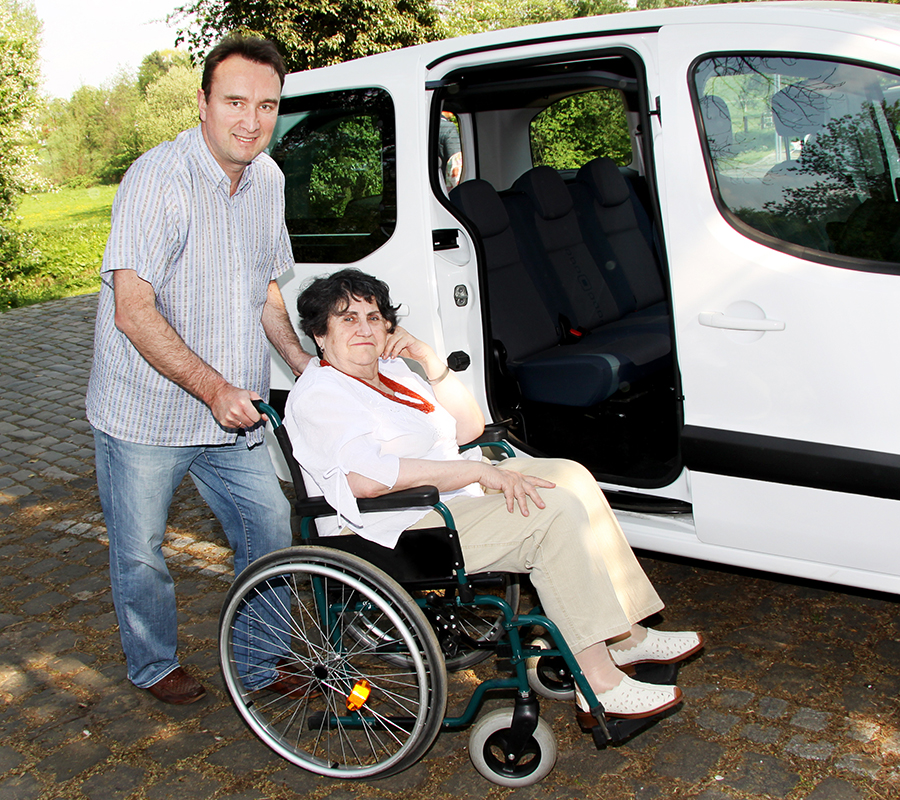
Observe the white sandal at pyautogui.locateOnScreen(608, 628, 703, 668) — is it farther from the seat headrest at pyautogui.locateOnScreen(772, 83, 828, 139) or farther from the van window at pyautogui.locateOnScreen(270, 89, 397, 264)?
the van window at pyautogui.locateOnScreen(270, 89, 397, 264)

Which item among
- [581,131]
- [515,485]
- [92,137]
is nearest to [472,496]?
[515,485]

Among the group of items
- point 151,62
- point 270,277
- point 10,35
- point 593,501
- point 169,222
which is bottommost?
point 593,501

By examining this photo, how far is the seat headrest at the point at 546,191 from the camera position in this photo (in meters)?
4.82

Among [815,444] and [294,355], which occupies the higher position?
[294,355]

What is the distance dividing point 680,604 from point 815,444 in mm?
1155

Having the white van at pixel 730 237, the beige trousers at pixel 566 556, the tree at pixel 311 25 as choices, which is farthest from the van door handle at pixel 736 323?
the tree at pixel 311 25

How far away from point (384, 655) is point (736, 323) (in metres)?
1.38

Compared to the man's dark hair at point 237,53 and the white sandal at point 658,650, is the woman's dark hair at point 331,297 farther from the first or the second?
the white sandal at point 658,650

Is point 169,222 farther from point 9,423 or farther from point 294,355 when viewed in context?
point 9,423

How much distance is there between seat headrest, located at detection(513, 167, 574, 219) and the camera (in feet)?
15.8

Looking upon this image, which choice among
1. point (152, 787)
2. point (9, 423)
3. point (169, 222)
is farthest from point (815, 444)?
point (9, 423)

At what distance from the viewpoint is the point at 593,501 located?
8.86ft

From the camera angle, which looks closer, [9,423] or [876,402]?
[876,402]

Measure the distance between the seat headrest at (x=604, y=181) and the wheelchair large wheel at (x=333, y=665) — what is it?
3.05 m
